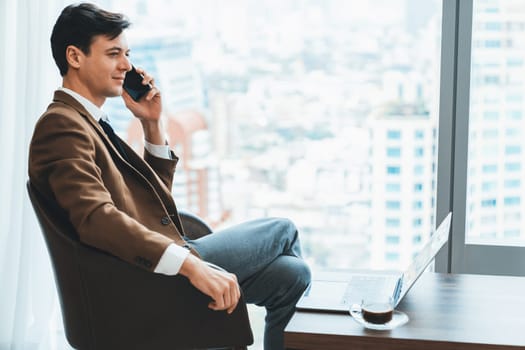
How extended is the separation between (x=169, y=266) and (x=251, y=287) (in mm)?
607

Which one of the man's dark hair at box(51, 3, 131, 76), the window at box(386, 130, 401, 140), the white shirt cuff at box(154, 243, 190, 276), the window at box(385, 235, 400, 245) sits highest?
the man's dark hair at box(51, 3, 131, 76)

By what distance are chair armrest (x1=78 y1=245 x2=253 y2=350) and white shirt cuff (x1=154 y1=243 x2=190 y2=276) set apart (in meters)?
0.06

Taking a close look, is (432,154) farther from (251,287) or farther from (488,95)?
(251,287)

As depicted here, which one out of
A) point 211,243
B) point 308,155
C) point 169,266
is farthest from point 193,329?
point 308,155

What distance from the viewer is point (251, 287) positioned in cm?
247

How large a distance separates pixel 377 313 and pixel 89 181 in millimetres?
800

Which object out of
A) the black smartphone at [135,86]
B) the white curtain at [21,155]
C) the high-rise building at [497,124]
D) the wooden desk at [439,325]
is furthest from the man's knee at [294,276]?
the white curtain at [21,155]

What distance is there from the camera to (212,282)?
192 centimetres

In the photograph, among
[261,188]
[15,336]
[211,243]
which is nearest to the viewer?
[211,243]

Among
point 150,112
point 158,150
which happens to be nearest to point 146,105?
point 150,112

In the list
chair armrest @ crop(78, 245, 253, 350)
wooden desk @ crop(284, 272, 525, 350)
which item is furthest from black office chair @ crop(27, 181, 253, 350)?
wooden desk @ crop(284, 272, 525, 350)

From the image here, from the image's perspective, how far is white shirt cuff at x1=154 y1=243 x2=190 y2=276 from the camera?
1.90 m

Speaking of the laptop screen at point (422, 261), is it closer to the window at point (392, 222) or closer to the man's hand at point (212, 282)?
the man's hand at point (212, 282)

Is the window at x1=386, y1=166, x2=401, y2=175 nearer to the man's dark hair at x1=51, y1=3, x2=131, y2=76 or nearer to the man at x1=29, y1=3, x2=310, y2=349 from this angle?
the man at x1=29, y1=3, x2=310, y2=349
